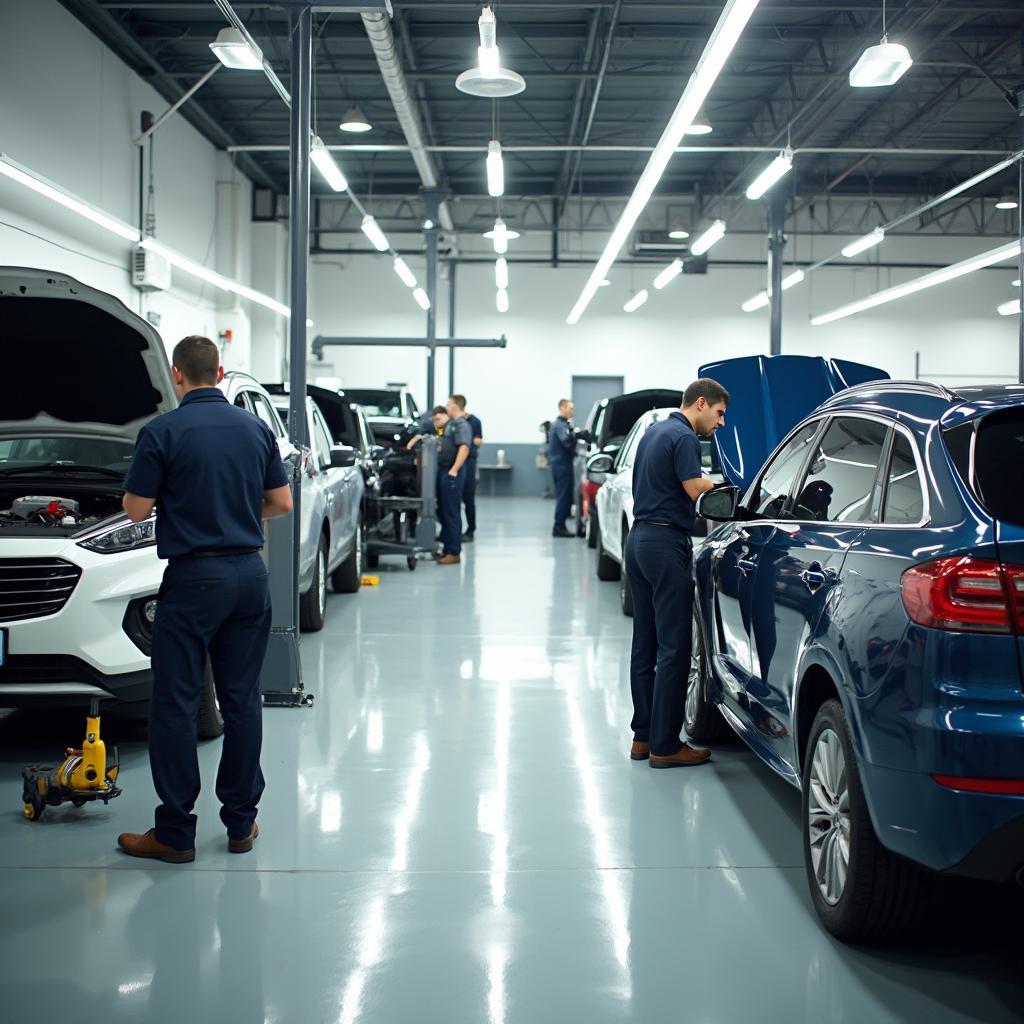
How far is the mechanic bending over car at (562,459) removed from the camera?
51.0ft

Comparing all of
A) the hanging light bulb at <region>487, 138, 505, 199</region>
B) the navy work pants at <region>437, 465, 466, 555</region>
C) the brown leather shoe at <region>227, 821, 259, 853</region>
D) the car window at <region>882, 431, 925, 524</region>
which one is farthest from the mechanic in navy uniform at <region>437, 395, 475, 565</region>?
the car window at <region>882, 431, 925, 524</region>

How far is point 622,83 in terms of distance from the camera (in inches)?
662

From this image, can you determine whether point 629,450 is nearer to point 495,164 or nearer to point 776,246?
point 495,164

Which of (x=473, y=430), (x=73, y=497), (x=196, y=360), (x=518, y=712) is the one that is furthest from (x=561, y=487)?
(x=196, y=360)

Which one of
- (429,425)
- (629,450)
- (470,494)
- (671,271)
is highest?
(671,271)

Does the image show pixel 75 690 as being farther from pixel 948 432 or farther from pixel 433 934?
pixel 948 432

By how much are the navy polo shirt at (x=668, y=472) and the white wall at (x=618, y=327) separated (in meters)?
21.6

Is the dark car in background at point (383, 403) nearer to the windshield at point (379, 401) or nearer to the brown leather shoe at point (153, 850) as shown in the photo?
the windshield at point (379, 401)

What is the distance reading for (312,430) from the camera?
7953 millimetres

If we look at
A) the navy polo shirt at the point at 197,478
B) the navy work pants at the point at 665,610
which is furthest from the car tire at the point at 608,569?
the navy polo shirt at the point at 197,478

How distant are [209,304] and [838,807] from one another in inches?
759

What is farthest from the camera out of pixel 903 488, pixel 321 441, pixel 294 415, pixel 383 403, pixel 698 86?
pixel 383 403

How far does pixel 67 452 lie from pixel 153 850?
2.56 metres

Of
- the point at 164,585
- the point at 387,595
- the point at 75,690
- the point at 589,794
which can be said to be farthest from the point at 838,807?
the point at 387,595
